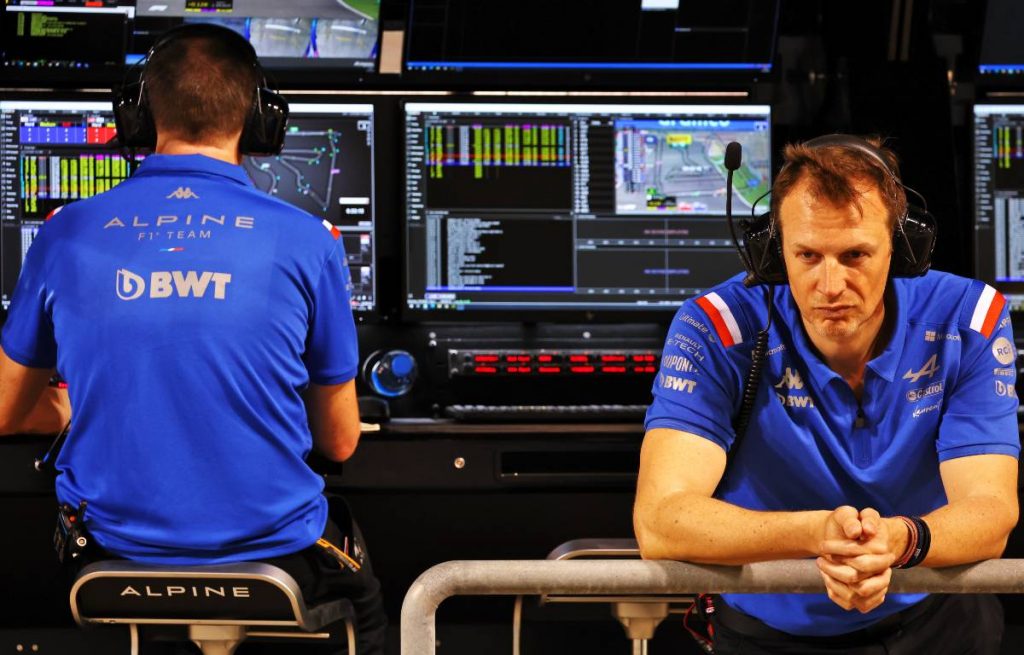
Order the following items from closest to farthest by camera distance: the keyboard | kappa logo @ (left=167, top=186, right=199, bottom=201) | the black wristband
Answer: the black wristband, kappa logo @ (left=167, top=186, right=199, bottom=201), the keyboard

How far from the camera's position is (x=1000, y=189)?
3.27 m

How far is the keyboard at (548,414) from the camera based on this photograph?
2826mm

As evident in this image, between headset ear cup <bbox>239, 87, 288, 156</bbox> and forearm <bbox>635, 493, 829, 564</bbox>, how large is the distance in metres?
1.03

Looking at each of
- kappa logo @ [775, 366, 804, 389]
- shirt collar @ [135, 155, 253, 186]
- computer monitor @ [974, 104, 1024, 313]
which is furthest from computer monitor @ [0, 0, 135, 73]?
computer monitor @ [974, 104, 1024, 313]

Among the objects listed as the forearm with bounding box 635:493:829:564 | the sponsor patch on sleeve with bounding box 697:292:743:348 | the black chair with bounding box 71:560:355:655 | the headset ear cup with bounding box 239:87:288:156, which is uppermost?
the headset ear cup with bounding box 239:87:288:156

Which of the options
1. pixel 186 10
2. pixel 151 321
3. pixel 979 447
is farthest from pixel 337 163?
pixel 979 447

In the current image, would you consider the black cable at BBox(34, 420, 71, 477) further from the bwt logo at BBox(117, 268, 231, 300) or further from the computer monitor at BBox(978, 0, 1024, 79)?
the computer monitor at BBox(978, 0, 1024, 79)

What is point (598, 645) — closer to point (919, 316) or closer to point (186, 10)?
point (919, 316)

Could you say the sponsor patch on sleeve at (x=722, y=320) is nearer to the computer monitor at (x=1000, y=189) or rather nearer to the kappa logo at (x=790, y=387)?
the kappa logo at (x=790, y=387)

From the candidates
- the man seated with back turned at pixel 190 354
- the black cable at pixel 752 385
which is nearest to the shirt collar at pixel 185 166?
the man seated with back turned at pixel 190 354

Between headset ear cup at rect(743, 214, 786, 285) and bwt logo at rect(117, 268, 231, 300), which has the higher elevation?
headset ear cup at rect(743, 214, 786, 285)

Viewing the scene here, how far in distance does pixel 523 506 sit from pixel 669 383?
1352 millimetres

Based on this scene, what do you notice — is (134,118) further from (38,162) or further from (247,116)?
(38,162)

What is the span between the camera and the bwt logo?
206 cm
